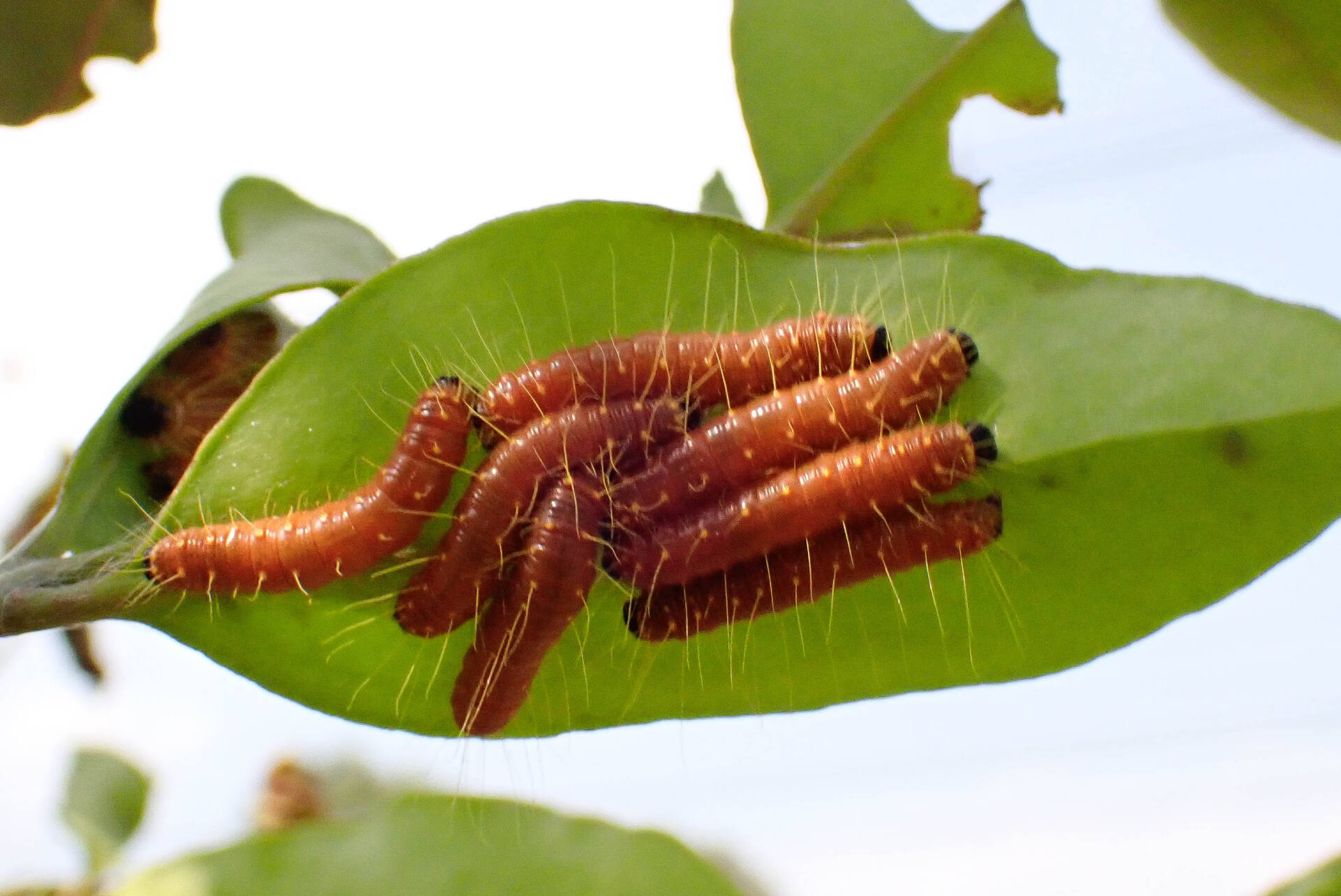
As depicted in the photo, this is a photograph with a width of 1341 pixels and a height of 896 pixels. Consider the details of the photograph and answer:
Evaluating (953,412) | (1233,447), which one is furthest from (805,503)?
(1233,447)

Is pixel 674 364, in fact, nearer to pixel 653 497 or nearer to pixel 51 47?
pixel 653 497

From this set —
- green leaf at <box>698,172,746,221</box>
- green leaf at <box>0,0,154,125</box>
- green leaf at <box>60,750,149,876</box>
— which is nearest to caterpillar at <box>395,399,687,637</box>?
green leaf at <box>698,172,746,221</box>

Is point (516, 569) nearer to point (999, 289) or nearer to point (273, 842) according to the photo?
point (273, 842)

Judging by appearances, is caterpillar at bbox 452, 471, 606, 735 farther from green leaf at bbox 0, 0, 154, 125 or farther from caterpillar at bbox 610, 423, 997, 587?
green leaf at bbox 0, 0, 154, 125

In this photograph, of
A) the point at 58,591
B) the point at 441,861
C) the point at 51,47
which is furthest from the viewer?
the point at 51,47

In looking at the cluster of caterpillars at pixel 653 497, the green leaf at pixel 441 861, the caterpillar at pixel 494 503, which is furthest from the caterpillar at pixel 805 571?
the green leaf at pixel 441 861

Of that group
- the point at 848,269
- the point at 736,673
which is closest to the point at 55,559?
the point at 736,673
